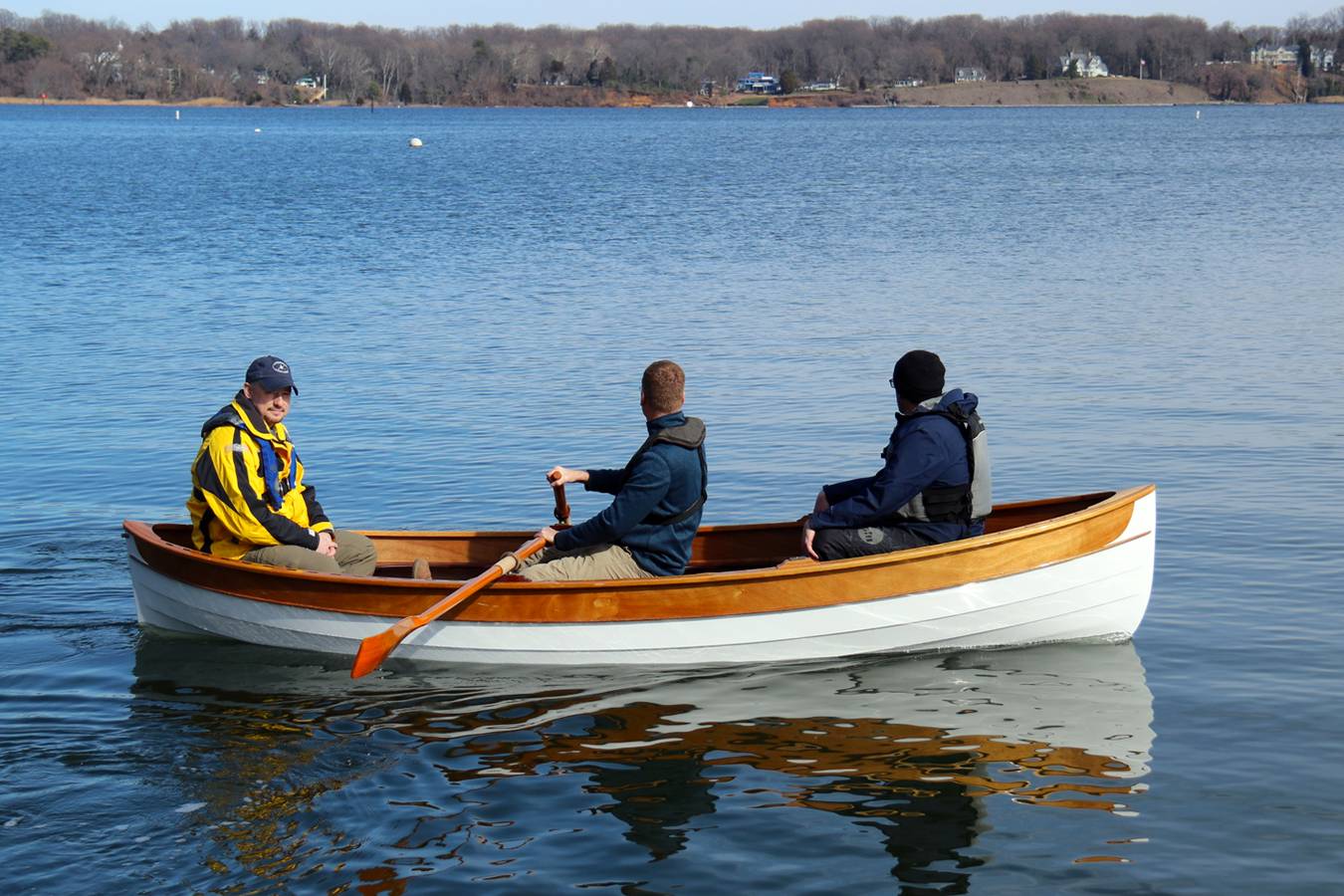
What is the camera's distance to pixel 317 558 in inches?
364

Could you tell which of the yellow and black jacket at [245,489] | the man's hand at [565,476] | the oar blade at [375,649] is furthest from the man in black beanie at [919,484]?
the yellow and black jacket at [245,489]

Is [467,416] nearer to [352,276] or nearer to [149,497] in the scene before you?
[149,497]

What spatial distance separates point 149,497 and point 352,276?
15700 millimetres

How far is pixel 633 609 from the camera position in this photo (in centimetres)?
874

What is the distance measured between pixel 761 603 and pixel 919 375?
161 centimetres

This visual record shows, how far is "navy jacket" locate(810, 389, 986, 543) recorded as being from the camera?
848 centimetres

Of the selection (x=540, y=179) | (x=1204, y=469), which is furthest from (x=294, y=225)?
(x=1204, y=469)

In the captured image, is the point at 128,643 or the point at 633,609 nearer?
the point at 633,609

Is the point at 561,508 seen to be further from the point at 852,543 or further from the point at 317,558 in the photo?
the point at 852,543

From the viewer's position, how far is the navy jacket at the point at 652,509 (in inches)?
332

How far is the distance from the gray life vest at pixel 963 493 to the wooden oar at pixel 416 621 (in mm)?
2322

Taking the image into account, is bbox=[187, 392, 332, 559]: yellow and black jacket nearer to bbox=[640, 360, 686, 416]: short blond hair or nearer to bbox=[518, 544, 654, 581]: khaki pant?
bbox=[518, 544, 654, 581]: khaki pant

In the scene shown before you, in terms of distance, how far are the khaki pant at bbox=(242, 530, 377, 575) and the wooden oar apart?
2.14 ft

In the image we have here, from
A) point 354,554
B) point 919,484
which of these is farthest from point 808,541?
point 354,554
